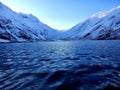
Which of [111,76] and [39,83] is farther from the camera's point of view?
[111,76]

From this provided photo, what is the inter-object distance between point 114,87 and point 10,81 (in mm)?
9635

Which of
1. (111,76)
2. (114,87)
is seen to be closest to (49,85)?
(114,87)

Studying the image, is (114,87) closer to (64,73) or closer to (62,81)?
(62,81)

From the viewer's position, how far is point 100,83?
49.0ft

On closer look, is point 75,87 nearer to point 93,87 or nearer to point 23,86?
point 93,87

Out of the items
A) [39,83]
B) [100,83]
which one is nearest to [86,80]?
[100,83]

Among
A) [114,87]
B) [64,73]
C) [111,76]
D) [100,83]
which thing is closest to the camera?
[114,87]

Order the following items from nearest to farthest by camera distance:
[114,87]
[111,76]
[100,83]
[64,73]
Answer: [114,87] → [100,83] → [111,76] → [64,73]

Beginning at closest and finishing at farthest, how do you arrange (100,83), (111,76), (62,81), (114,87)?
(114,87), (100,83), (62,81), (111,76)

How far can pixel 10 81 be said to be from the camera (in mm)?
16078

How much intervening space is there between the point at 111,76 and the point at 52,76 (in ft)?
20.5

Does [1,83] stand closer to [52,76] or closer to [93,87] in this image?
[52,76]

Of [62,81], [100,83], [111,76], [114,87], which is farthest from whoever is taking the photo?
[111,76]

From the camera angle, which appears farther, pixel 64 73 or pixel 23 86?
pixel 64 73
